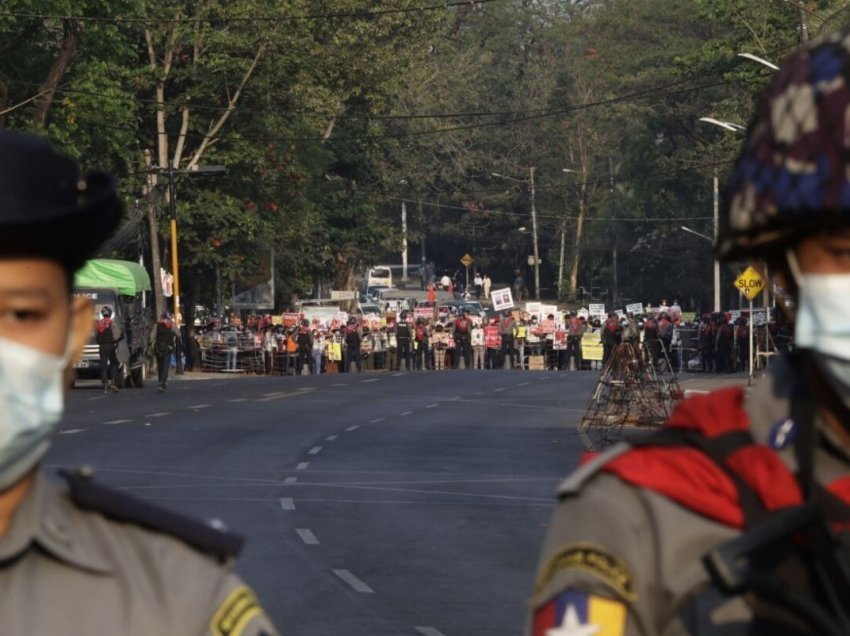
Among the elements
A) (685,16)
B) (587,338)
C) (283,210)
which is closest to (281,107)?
(283,210)

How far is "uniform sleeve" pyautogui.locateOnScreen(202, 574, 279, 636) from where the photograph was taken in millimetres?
2451

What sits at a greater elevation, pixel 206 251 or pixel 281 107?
pixel 281 107

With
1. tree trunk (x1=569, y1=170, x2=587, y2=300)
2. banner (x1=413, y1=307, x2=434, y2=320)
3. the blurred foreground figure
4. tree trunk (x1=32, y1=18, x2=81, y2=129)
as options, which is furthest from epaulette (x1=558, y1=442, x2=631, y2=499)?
tree trunk (x1=569, y1=170, x2=587, y2=300)

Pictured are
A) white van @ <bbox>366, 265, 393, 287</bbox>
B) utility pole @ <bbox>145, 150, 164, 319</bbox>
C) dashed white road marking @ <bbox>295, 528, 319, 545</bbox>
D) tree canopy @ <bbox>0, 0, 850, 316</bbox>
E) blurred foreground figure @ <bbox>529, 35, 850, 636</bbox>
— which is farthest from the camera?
white van @ <bbox>366, 265, 393, 287</bbox>

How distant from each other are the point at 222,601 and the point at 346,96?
2845 inches

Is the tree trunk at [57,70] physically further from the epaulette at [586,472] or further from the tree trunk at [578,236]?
the tree trunk at [578,236]

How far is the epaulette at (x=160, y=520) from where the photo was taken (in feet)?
8.17

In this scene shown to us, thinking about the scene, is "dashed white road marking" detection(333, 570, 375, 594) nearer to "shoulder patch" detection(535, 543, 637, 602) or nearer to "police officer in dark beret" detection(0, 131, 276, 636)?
"police officer in dark beret" detection(0, 131, 276, 636)

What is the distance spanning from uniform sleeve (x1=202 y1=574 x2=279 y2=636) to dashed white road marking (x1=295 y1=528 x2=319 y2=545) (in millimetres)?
14739

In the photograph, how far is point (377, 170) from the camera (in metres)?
84.4

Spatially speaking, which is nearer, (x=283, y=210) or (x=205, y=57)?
(x=205, y=57)

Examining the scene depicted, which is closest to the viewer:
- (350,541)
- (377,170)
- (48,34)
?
(350,541)

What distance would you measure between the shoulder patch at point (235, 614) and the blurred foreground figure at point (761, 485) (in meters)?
0.34

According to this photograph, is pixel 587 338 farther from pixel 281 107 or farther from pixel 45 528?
pixel 45 528
